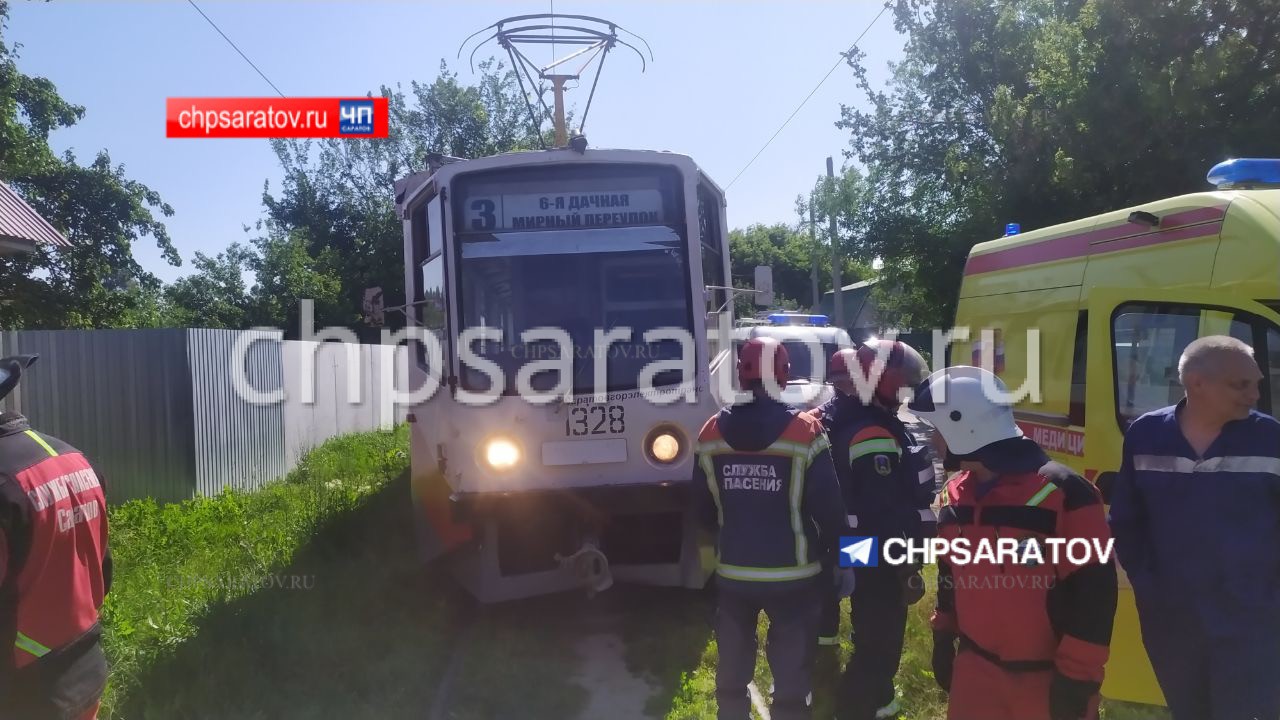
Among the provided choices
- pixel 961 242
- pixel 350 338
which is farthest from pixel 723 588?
pixel 350 338

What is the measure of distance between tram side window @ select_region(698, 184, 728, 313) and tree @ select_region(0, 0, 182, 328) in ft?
56.8

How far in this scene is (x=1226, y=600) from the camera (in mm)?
2936

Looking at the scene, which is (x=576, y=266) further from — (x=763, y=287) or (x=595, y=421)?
(x=763, y=287)

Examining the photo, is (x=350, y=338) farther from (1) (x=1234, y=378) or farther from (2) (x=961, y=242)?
(1) (x=1234, y=378)

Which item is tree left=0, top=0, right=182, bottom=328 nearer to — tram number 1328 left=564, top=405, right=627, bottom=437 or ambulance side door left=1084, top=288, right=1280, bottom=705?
tram number 1328 left=564, top=405, right=627, bottom=437

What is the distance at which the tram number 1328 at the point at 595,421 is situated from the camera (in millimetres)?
5641

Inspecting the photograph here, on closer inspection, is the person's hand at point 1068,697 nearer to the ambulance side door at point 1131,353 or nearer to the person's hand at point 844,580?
the person's hand at point 844,580

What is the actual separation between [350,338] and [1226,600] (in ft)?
65.0

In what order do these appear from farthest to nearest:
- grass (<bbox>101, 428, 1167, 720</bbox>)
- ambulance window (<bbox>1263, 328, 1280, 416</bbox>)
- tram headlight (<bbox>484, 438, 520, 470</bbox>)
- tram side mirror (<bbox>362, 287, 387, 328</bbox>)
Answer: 1. tram side mirror (<bbox>362, 287, 387, 328</bbox>)
2. tram headlight (<bbox>484, 438, 520, 470</bbox>)
3. grass (<bbox>101, 428, 1167, 720</bbox>)
4. ambulance window (<bbox>1263, 328, 1280, 416</bbox>)

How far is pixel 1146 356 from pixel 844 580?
1864 millimetres

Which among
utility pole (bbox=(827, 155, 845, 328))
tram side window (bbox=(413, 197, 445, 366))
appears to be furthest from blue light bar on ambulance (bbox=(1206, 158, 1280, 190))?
utility pole (bbox=(827, 155, 845, 328))

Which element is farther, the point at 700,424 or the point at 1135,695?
the point at 700,424

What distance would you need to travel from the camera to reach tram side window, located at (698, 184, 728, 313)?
6184mm

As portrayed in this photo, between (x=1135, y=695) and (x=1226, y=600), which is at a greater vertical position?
(x=1226, y=600)
